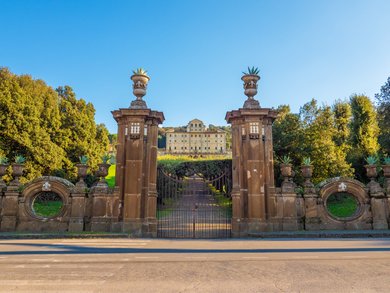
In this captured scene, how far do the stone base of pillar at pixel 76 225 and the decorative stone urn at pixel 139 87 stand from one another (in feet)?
19.8

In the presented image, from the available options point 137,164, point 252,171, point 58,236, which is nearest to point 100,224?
point 58,236

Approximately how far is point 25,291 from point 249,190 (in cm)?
988

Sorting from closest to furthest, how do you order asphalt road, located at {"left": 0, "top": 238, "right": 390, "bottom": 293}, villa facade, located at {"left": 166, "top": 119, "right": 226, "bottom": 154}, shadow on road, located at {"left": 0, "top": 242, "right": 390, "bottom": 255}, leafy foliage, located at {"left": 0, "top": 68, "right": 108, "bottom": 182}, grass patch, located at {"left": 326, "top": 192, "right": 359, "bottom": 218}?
asphalt road, located at {"left": 0, "top": 238, "right": 390, "bottom": 293} → shadow on road, located at {"left": 0, "top": 242, "right": 390, "bottom": 255} → grass patch, located at {"left": 326, "top": 192, "right": 359, "bottom": 218} → leafy foliage, located at {"left": 0, "top": 68, "right": 108, "bottom": 182} → villa facade, located at {"left": 166, "top": 119, "right": 226, "bottom": 154}

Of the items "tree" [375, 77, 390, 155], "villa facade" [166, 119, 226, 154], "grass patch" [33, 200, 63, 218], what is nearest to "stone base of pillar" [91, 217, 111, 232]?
"grass patch" [33, 200, 63, 218]

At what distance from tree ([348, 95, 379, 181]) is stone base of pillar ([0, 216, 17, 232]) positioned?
28.7m

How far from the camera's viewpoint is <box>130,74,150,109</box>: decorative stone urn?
1407 cm

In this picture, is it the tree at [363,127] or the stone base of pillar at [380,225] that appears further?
the tree at [363,127]

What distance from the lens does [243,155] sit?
1362cm

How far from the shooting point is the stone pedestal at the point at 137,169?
12953mm

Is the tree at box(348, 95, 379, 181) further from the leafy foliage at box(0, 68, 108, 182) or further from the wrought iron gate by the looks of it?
the leafy foliage at box(0, 68, 108, 182)

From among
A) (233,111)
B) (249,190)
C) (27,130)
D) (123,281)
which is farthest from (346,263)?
(27,130)

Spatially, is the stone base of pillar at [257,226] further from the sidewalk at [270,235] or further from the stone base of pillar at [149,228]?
the stone base of pillar at [149,228]

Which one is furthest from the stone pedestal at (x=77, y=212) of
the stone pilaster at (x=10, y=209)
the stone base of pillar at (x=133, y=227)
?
the stone pilaster at (x=10, y=209)

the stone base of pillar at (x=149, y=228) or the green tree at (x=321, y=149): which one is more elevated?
the green tree at (x=321, y=149)
